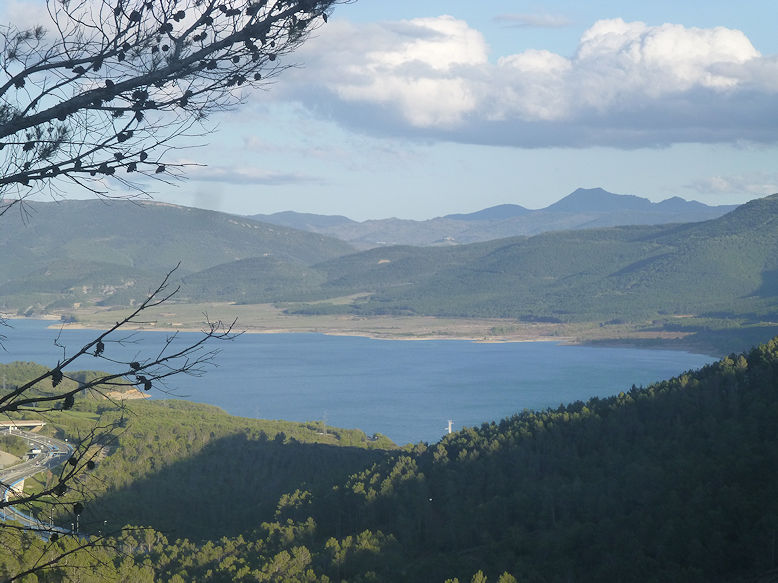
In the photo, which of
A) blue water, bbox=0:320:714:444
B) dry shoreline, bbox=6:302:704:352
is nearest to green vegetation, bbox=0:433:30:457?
blue water, bbox=0:320:714:444

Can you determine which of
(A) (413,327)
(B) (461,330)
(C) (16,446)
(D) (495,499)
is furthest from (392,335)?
(D) (495,499)

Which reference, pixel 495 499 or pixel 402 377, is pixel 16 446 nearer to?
pixel 495 499

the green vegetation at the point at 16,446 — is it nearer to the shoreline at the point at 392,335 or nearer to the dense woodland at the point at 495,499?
the dense woodland at the point at 495,499

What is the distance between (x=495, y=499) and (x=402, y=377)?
75.7 meters

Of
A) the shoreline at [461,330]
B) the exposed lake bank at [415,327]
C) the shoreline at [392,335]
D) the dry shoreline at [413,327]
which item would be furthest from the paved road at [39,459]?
the exposed lake bank at [415,327]

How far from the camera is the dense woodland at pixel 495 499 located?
26.6 metres

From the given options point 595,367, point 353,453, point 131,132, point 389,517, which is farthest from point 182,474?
point 595,367

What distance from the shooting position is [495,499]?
36344 mm

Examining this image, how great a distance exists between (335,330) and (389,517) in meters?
138

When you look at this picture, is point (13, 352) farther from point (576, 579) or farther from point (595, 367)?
point (576, 579)

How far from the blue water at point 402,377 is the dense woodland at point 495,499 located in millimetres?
25567

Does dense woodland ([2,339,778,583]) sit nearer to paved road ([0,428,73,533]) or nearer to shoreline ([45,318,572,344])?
paved road ([0,428,73,533])

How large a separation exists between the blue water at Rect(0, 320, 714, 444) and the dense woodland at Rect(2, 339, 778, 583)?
1007 inches

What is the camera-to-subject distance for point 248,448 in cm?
5662
